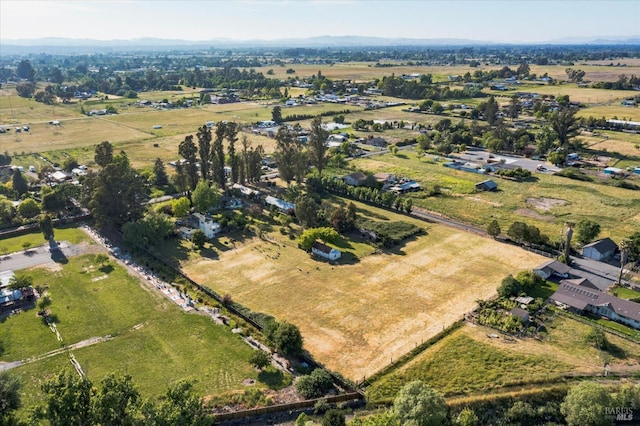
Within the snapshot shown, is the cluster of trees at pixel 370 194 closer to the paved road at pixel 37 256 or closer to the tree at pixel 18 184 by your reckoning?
the paved road at pixel 37 256

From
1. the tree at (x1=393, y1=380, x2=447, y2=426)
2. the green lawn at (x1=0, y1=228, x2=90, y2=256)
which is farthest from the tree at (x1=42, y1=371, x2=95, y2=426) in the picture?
the green lawn at (x1=0, y1=228, x2=90, y2=256)

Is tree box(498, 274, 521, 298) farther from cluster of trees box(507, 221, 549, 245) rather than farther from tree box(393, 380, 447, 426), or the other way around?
tree box(393, 380, 447, 426)

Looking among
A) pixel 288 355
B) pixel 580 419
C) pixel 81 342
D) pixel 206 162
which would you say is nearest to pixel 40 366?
pixel 81 342

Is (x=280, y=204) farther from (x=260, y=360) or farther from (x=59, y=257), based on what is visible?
(x=260, y=360)

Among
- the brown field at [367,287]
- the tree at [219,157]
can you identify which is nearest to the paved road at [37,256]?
the brown field at [367,287]

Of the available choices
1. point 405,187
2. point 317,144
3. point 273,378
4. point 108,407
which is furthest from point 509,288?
point 317,144
